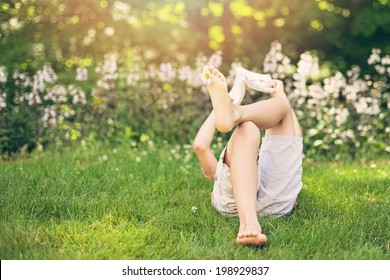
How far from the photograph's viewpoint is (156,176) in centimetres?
367

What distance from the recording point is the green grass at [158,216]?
8.37ft

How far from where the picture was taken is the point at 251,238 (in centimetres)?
250

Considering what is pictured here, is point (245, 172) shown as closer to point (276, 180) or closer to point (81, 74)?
point (276, 180)

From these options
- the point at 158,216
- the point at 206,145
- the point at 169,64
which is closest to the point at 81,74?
the point at 169,64

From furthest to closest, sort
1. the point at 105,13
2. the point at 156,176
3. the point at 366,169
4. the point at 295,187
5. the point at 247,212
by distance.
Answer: the point at 105,13, the point at 366,169, the point at 156,176, the point at 295,187, the point at 247,212

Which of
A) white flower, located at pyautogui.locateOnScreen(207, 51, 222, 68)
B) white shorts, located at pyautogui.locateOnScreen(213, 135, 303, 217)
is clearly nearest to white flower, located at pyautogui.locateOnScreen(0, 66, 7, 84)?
white flower, located at pyautogui.locateOnScreen(207, 51, 222, 68)

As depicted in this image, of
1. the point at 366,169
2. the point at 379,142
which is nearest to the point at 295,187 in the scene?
the point at 366,169

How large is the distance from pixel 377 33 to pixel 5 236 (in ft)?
13.7

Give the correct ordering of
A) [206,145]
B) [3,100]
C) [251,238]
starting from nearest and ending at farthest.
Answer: [251,238] → [206,145] → [3,100]

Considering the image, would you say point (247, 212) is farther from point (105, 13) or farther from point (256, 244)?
point (105, 13)

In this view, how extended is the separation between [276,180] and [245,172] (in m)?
0.36

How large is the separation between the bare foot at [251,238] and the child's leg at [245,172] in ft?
0.06

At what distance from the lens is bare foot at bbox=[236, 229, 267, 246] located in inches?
98.1
